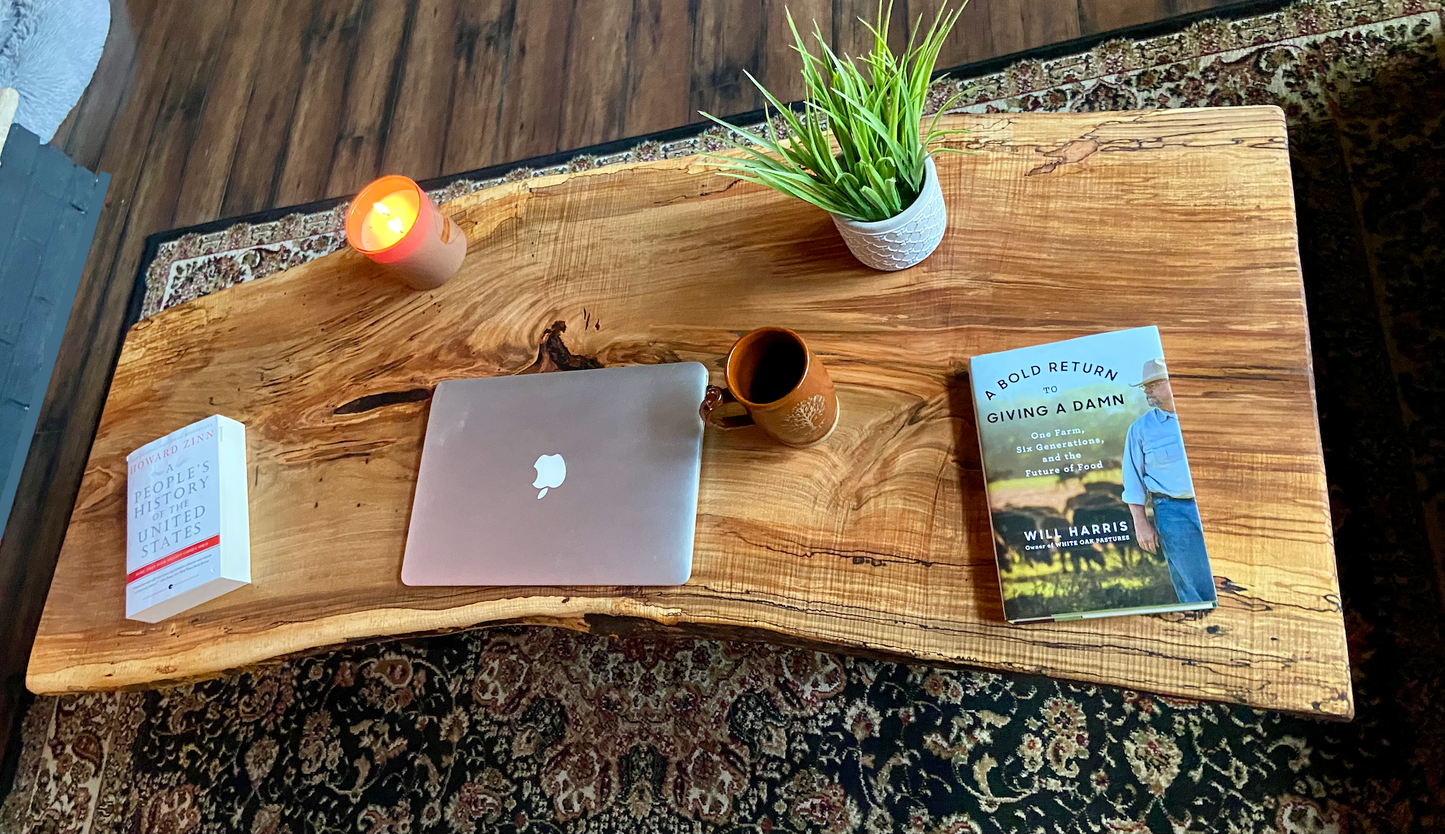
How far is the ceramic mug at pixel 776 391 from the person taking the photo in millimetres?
795

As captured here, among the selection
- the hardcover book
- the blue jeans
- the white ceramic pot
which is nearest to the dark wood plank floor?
the white ceramic pot

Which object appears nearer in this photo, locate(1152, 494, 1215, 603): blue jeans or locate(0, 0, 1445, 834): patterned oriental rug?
locate(1152, 494, 1215, 603): blue jeans

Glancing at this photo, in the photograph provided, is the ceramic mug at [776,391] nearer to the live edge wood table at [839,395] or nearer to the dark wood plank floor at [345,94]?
the live edge wood table at [839,395]

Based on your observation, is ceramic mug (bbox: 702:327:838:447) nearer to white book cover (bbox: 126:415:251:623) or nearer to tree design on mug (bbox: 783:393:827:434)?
tree design on mug (bbox: 783:393:827:434)

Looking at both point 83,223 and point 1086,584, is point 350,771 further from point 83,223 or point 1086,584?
point 83,223

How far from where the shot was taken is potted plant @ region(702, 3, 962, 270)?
0.77 m

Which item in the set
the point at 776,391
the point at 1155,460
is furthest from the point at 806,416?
the point at 1155,460

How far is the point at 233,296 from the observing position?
1.22 m

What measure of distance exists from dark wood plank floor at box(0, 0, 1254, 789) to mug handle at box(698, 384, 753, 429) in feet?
3.44

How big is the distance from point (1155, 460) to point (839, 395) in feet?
0.99

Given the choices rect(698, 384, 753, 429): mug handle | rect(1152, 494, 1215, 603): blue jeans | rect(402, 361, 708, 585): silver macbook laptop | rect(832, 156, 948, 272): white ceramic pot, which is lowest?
rect(402, 361, 708, 585): silver macbook laptop

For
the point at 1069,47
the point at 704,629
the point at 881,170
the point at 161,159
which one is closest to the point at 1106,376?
the point at 881,170

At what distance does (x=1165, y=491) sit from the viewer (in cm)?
76

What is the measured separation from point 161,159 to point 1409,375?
2.58m
